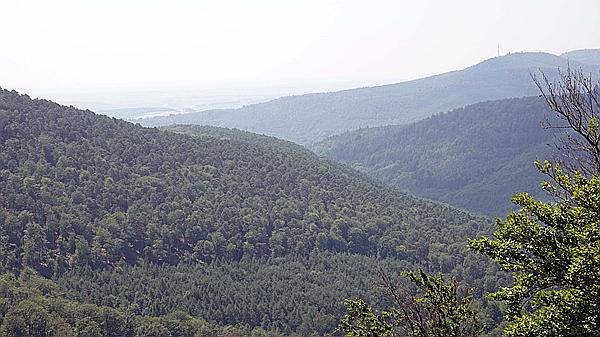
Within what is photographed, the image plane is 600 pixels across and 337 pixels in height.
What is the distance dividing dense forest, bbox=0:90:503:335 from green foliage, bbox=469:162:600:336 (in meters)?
62.4

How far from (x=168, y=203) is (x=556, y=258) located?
108 metres

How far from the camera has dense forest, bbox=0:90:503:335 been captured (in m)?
87.3

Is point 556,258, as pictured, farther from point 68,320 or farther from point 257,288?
point 257,288

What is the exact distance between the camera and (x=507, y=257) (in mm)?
17031

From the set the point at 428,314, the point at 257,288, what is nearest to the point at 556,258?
the point at 428,314

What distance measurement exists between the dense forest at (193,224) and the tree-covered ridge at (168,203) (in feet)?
1.08

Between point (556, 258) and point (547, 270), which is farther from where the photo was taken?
point (547, 270)

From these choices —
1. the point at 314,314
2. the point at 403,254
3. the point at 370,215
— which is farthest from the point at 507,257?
the point at 370,215

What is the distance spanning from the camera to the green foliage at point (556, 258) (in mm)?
14492

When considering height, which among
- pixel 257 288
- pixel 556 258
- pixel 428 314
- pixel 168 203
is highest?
pixel 556 258

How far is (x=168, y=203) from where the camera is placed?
117 metres

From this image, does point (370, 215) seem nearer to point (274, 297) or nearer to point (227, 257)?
point (227, 257)

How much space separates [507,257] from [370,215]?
12175 centimetres

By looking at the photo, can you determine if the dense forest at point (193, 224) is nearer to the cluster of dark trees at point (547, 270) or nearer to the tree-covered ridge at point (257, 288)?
the tree-covered ridge at point (257, 288)
